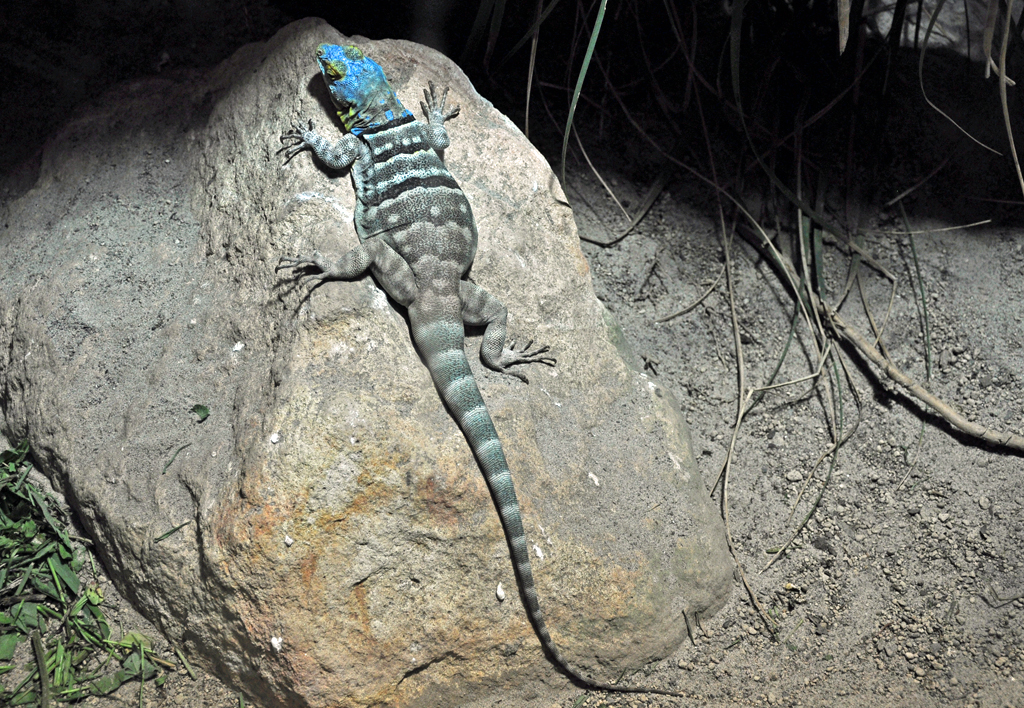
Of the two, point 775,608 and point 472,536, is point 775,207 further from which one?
point 472,536

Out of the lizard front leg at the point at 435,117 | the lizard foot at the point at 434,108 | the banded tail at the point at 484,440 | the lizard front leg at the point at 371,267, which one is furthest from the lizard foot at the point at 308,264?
the lizard foot at the point at 434,108

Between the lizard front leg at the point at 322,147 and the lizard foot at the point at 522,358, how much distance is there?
91 cm

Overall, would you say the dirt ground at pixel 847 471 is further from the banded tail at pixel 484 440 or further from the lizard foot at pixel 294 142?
the lizard foot at pixel 294 142

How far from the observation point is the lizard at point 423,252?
2459mm

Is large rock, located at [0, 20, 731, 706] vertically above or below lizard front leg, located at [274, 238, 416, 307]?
below

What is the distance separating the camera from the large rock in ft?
7.56

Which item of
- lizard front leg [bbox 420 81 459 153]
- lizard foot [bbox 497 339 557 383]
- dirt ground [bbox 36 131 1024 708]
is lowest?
dirt ground [bbox 36 131 1024 708]

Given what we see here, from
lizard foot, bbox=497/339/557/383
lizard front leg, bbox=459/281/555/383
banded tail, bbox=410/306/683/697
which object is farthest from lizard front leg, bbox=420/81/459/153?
lizard foot, bbox=497/339/557/383

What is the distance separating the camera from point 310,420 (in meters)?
2.32

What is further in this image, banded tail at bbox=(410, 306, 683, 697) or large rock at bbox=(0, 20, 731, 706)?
banded tail at bbox=(410, 306, 683, 697)

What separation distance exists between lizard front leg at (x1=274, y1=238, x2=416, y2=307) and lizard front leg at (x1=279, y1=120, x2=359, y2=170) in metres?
0.35

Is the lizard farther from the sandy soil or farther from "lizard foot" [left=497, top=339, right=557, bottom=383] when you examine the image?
the sandy soil

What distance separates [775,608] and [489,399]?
54.8 inches

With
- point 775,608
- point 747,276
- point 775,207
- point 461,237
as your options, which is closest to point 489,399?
point 461,237
